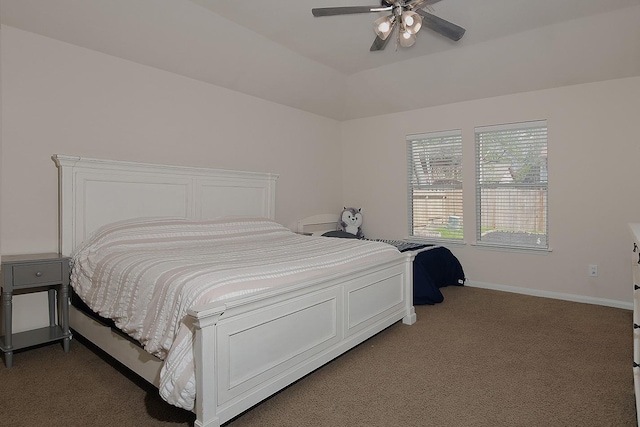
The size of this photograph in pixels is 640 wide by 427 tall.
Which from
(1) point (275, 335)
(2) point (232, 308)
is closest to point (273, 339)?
(1) point (275, 335)

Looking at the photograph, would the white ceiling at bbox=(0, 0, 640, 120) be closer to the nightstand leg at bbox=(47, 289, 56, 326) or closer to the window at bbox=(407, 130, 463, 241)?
the window at bbox=(407, 130, 463, 241)

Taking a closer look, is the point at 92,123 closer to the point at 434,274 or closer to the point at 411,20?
the point at 411,20

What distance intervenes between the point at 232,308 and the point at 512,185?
3.76 m

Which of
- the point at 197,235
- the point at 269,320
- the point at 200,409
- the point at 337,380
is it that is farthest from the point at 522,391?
the point at 197,235

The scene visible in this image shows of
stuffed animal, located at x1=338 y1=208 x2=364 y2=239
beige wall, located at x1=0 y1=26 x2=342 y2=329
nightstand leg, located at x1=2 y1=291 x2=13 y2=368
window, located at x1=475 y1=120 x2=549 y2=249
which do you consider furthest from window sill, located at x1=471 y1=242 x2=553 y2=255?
nightstand leg, located at x1=2 y1=291 x2=13 y2=368

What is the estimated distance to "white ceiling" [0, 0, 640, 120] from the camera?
2.94 meters

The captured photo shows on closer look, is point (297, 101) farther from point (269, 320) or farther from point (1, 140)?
point (269, 320)

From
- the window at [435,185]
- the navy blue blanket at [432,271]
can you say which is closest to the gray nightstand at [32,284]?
the navy blue blanket at [432,271]

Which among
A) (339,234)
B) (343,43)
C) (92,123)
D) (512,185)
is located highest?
(343,43)

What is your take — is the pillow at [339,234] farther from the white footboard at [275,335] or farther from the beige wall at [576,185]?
the white footboard at [275,335]

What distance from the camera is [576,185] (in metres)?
3.87

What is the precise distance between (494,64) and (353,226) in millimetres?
2607

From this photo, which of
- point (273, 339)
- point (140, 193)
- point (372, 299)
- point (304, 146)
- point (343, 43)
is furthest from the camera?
point (304, 146)

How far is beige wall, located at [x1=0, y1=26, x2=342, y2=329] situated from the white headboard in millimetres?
189
